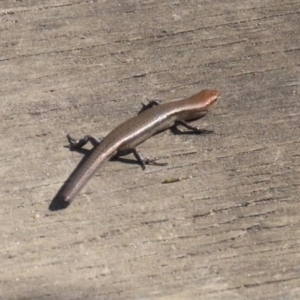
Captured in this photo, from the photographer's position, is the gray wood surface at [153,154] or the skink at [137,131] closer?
the gray wood surface at [153,154]

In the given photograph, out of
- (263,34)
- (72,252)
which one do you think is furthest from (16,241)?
(263,34)

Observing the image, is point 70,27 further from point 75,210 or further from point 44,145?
point 75,210

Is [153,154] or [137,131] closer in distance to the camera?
[153,154]

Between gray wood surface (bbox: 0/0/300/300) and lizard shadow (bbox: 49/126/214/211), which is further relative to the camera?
lizard shadow (bbox: 49/126/214/211)
